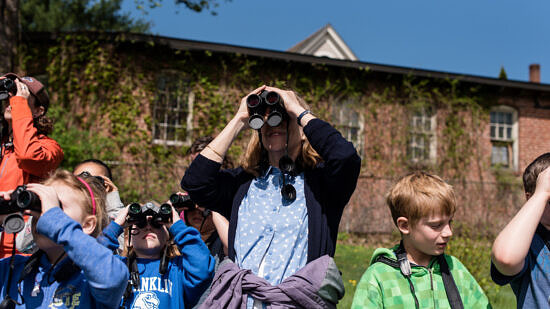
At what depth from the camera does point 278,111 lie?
219 cm

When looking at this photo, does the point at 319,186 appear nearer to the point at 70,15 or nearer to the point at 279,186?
the point at 279,186

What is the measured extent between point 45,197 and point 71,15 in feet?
79.5

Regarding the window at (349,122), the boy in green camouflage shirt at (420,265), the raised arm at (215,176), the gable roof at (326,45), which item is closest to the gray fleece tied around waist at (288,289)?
the boy in green camouflage shirt at (420,265)

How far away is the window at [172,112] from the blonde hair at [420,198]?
8.19 m

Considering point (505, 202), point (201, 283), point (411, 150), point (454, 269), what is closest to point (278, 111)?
point (201, 283)

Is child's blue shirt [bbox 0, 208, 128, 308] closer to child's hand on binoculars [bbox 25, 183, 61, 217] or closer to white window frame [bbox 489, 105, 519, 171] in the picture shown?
child's hand on binoculars [bbox 25, 183, 61, 217]

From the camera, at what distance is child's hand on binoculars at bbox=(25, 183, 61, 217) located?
174 cm

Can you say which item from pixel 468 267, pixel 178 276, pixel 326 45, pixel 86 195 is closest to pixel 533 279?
pixel 178 276

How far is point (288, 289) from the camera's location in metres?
1.90

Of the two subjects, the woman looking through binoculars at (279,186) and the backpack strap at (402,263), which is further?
the backpack strap at (402,263)

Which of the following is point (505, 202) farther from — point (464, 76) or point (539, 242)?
point (539, 242)

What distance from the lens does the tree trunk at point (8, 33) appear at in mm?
6504

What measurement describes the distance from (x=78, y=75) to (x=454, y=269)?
957 centimetres

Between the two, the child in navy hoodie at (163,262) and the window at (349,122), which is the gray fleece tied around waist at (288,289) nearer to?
the child in navy hoodie at (163,262)
